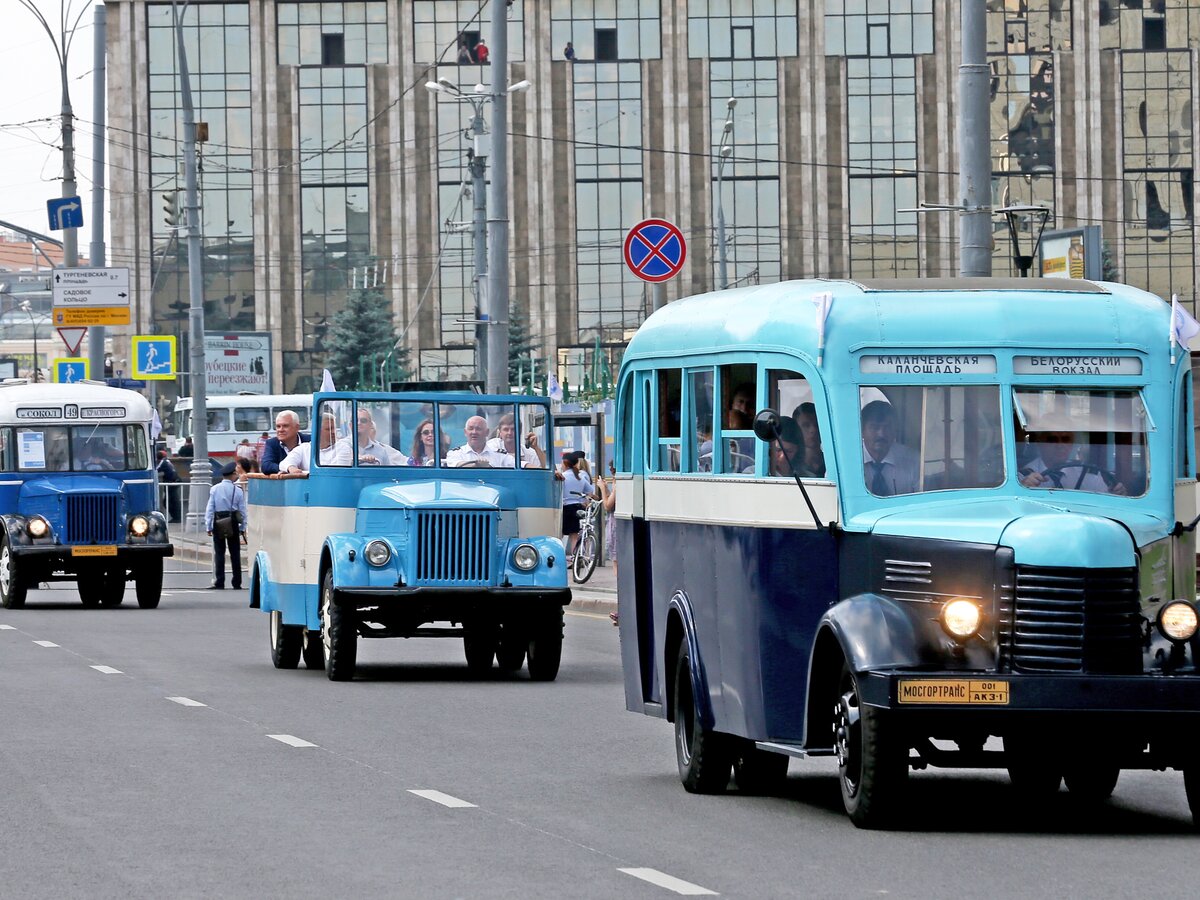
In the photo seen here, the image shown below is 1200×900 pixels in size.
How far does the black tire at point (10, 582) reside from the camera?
2994 centimetres

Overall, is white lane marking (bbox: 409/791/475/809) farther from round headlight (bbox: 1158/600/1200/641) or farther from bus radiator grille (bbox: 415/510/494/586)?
bus radiator grille (bbox: 415/510/494/586)

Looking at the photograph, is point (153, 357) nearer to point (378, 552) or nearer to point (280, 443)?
point (280, 443)

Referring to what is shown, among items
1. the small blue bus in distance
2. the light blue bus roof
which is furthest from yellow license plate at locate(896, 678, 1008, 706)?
the light blue bus roof

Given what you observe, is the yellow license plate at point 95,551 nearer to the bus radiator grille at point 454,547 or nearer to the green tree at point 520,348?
the bus radiator grille at point 454,547

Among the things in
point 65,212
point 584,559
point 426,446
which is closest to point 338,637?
point 426,446

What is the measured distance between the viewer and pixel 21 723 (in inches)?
604

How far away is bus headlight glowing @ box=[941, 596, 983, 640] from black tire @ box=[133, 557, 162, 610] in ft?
70.7

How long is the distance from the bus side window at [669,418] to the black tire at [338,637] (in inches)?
259

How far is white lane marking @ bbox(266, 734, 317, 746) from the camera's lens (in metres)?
14.1

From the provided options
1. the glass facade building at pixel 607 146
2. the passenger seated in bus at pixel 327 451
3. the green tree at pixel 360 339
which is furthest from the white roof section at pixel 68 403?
the glass facade building at pixel 607 146

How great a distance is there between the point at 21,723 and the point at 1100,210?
284 ft

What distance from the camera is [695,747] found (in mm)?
11656

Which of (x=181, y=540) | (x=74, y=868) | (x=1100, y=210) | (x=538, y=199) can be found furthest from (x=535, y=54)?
(x=74, y=868)

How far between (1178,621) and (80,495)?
22.5m
